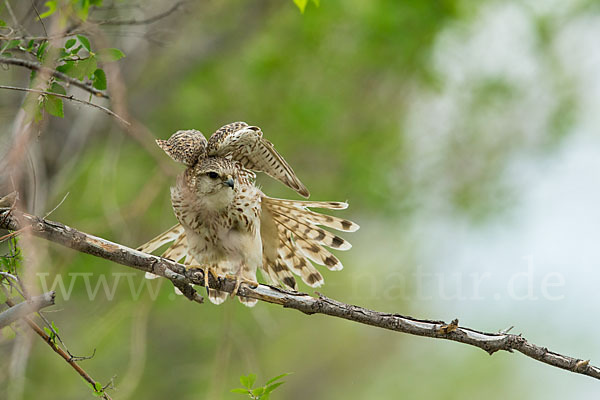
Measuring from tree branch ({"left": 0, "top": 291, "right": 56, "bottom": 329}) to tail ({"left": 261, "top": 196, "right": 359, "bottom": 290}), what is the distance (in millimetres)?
2297

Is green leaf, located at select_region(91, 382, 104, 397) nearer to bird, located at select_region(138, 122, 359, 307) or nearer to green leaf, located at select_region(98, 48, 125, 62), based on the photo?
bird, located at select_region(138, 122, 359, 307)

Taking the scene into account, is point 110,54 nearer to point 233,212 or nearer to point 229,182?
point 229,182

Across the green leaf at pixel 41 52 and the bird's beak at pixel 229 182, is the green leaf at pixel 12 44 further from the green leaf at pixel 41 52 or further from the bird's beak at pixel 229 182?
the bird's beak at pixel 229 182

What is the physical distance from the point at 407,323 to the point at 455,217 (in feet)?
31.8

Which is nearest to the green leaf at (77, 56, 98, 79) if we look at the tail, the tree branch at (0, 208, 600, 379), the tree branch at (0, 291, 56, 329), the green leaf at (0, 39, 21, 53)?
the green leaf at (0, 39, 21, 53)

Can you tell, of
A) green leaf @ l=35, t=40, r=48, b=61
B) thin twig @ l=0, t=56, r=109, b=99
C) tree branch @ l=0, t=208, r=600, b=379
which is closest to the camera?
thin twig @ l=0, t=56, r=109, b=99

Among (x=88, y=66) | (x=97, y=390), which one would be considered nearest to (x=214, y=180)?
(x=88, y=66)

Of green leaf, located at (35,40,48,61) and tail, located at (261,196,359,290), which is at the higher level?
tail, located at (261,196,359,290)

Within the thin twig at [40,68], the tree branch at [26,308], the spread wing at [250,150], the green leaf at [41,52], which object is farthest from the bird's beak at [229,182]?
the tree branch at [26,308]

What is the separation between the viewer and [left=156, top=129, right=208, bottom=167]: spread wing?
428 centimetres

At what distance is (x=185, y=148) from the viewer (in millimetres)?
4285

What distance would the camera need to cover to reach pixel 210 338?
11.0 metres

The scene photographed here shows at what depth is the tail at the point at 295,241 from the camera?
478cm

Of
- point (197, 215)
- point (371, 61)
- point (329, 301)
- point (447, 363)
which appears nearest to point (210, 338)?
point (371, 61)
